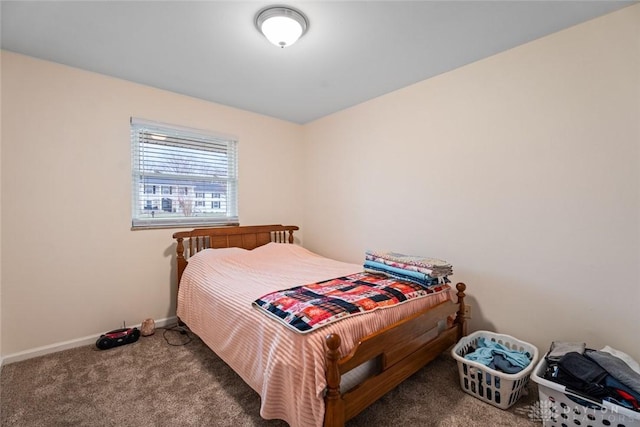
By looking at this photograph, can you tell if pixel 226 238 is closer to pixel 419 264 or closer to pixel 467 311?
pixel 419 264

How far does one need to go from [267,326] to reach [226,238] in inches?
74.3

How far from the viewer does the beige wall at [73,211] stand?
86.0 inches

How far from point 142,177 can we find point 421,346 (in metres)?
2.84

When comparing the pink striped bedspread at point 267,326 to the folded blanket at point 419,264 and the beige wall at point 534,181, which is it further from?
the beige wall at point 534,181

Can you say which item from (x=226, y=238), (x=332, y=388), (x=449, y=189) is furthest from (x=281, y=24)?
(x=226, y=238)

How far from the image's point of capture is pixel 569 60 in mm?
1895

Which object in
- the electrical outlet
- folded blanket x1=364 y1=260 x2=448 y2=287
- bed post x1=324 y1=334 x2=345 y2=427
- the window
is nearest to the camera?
bed post x1=324 y1=334 x2=345 y2=427

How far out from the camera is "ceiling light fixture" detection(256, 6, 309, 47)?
1.72m

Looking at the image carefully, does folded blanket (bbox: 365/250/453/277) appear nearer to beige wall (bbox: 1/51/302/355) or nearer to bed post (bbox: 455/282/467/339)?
bed post (bbox: 455/282/467/339)

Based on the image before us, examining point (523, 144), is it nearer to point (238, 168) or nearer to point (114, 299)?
point (238, 168)

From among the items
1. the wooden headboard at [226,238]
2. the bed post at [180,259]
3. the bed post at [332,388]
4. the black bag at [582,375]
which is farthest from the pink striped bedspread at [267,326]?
the black bag at [582,375]

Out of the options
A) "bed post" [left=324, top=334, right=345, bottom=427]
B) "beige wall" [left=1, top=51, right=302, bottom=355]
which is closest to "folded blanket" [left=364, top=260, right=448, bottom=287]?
"bed post" [left=324, top=334, right=345, bottom=427]

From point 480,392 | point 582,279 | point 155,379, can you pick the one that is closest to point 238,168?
point 155,379

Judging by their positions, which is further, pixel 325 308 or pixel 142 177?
pixel 142 177
